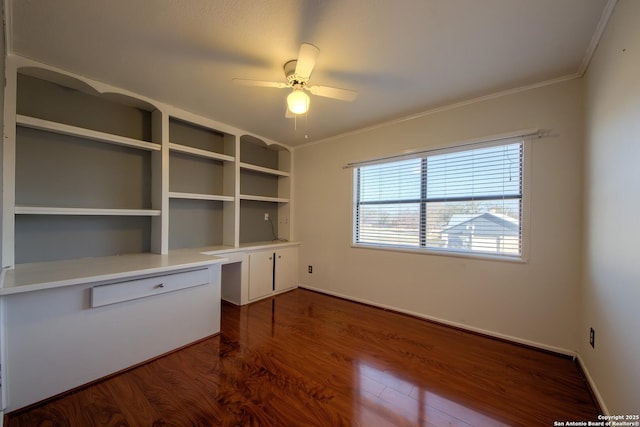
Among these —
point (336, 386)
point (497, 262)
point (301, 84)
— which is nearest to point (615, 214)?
point (497, 262)

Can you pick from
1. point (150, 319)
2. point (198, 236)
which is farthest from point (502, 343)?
point (198, 236)

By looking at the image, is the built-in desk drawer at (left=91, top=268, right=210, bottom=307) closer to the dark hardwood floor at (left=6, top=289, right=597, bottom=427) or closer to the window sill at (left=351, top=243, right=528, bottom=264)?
the dark hardwood floor at (left=6, top=289, right=597, bottom=427)

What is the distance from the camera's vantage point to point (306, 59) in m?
1.63

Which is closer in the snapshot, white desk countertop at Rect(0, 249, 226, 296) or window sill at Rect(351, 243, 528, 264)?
white desk countertop at Rect(0, 249, 226, 296)

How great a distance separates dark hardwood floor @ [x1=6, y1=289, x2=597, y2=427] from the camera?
4.84ft

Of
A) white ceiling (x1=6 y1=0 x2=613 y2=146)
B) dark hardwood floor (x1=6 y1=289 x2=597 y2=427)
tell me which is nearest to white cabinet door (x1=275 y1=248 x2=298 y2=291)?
dark hardwood floor (x1=6 y1=289 x2=597 y2=427)

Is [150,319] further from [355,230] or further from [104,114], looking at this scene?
[355,230]

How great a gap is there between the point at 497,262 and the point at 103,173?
4011mm

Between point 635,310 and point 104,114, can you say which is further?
point 104,114

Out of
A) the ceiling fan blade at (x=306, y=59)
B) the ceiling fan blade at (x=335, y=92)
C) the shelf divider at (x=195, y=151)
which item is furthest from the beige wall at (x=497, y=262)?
the ceiling fan blade at (x=306, y=59)

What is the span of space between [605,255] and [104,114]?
14.0 ft

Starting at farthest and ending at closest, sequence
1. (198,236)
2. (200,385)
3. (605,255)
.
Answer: (198,236)
(200,385)
(605,255)

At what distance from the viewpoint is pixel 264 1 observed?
139cm

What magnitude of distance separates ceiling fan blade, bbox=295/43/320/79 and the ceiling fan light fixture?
0.12 meters
